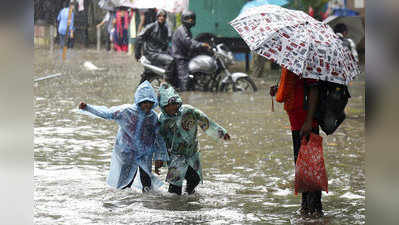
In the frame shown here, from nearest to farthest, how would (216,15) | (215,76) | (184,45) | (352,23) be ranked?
(184,45), (215,76), (352,23), (216,15)

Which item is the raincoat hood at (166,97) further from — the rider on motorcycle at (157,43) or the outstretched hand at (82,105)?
the rider on motorcycle at (157,43)

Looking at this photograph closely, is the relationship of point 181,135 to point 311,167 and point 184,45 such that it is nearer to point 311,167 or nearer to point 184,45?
point 311,167

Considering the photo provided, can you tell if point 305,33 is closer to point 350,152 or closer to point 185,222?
point 185,222

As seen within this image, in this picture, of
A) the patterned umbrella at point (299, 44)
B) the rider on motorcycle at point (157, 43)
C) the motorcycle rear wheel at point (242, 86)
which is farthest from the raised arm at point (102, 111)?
the motorcycle rear wheel at point (242, 86)

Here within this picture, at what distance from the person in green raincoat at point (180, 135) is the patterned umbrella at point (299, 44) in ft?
3.21

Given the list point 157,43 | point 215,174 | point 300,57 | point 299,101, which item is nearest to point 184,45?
point 157,43

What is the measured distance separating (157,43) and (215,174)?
6.45 metres

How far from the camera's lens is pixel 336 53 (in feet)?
15.4

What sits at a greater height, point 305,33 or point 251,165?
point 305,33

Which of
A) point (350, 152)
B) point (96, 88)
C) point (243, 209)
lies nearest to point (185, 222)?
point (243, 209)

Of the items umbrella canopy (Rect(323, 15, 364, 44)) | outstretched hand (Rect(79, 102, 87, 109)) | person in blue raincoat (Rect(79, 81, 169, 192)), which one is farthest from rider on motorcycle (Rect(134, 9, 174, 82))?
outstretched hand (Rect(79, 102, 87, 109))

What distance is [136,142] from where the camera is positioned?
5621mm
